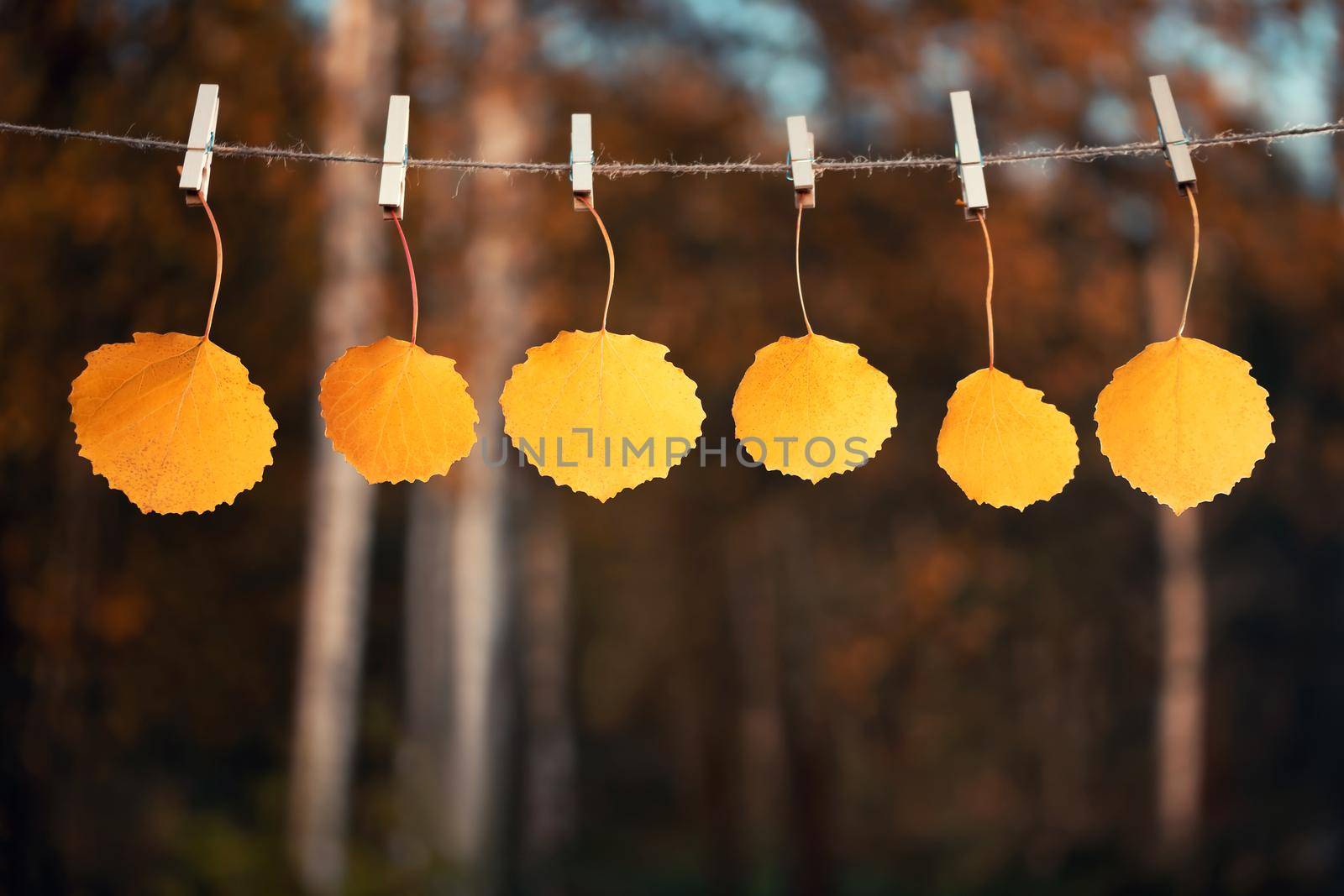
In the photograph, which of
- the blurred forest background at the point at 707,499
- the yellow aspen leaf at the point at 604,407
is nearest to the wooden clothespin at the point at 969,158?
the yellow aspen leaf at the point at 604,407

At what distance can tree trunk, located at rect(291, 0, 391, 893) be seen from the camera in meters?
3.12

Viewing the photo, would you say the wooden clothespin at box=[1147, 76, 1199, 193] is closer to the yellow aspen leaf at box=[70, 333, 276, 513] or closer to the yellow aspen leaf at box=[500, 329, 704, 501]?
the yellow aspen leaf at box=[500, 329, 704, 501]

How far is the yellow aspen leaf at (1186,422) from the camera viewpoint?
2.53 feet

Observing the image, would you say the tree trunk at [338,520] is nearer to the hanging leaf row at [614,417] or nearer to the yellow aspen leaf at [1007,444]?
the hanging leaf row at [614,417]

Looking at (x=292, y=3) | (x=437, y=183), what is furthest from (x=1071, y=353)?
(x=292, y=3)

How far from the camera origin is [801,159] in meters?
0.78

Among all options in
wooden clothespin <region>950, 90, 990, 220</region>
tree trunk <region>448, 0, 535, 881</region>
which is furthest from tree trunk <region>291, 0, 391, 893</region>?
wooden clothespin <region>950, 90, 990, 220</region>

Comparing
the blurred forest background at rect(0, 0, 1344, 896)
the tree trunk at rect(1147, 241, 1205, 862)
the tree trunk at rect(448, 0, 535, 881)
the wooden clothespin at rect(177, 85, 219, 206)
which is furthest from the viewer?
the tree trunk at rect(1147, 241, 1205, 862)

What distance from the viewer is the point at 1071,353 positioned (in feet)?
12.9

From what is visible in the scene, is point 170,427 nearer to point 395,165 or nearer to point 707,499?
point 395,165

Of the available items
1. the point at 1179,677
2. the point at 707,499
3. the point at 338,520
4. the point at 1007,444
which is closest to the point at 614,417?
the point at 1007,444

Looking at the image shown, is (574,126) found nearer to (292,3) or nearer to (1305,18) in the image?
(292,3)

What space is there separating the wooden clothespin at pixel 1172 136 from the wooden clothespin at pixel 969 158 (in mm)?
129

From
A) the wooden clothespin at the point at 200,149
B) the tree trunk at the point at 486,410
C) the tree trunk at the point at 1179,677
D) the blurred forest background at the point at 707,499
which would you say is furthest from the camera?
the tree trunk at the point at 1179,677
